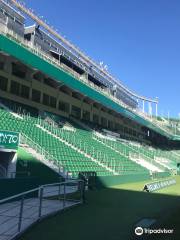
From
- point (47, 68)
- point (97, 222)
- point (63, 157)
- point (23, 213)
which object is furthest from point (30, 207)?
point (47, 68)

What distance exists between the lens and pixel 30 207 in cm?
1080

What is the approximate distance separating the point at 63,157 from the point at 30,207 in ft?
35.3

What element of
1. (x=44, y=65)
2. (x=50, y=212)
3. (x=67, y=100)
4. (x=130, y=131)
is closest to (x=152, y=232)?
(x=50, y=212)

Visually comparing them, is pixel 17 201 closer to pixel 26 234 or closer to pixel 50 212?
pixel 50 212

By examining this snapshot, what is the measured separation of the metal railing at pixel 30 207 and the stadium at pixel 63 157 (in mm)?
29

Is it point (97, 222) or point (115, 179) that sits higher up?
point (115, 179)

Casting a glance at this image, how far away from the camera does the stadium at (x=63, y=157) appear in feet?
29.0

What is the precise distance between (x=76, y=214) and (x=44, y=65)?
16.9 m

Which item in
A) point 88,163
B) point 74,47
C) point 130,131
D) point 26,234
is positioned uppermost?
point 74,47

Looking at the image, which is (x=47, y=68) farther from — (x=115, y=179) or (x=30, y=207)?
(x=30, y=207)

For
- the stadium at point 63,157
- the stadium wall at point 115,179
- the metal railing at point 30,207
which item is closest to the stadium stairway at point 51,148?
the stadium at point 63,157

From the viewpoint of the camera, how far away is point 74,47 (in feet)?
135

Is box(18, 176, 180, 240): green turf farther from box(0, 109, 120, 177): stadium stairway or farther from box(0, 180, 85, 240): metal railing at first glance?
box(0, 109, 120, 177): stadium stairway

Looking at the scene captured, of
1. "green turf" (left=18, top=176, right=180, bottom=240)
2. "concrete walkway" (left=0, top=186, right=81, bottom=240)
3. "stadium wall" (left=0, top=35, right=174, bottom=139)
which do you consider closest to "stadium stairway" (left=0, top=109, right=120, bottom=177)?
"stadium wall" (left=0, top=35, right=174, bottom=139)
